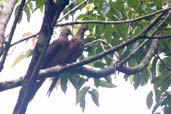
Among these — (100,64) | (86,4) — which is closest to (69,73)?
(100,64)

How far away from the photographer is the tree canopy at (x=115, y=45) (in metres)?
2.81

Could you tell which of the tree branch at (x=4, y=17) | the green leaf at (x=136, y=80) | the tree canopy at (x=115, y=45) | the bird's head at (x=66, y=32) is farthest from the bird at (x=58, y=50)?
the tree branch at (x=4, y=17)

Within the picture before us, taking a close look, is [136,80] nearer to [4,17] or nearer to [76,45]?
[76,45]

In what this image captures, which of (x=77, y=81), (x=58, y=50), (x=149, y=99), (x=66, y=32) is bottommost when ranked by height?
(x=149, y=99)

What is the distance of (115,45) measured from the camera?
3211 mm

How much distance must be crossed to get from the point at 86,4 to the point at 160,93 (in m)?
0.89

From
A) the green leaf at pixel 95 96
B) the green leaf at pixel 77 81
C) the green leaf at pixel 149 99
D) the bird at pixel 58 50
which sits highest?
the bird at pixel 58 50

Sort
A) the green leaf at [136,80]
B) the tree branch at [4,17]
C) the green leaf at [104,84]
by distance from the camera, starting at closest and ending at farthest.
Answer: the tree branch at [4,17], the green leaf at [104,84], the green leaf at [136,80]

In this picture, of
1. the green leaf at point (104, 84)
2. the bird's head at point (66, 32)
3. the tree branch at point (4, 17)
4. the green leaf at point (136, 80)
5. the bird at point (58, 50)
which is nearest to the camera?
the tree branch at point (4, 17)

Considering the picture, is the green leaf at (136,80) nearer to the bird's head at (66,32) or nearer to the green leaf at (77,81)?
the green leaf at (77,81)

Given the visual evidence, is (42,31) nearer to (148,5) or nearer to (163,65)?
(148,5)

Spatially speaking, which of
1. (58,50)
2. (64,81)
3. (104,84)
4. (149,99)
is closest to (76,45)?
(58,50)

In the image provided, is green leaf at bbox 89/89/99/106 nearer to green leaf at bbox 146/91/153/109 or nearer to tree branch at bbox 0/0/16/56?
green leaf at bbox 146/91/153/109

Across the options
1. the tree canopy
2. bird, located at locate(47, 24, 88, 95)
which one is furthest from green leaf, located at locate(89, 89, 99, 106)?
bird, located at locate(47, 24, 88, 95)
